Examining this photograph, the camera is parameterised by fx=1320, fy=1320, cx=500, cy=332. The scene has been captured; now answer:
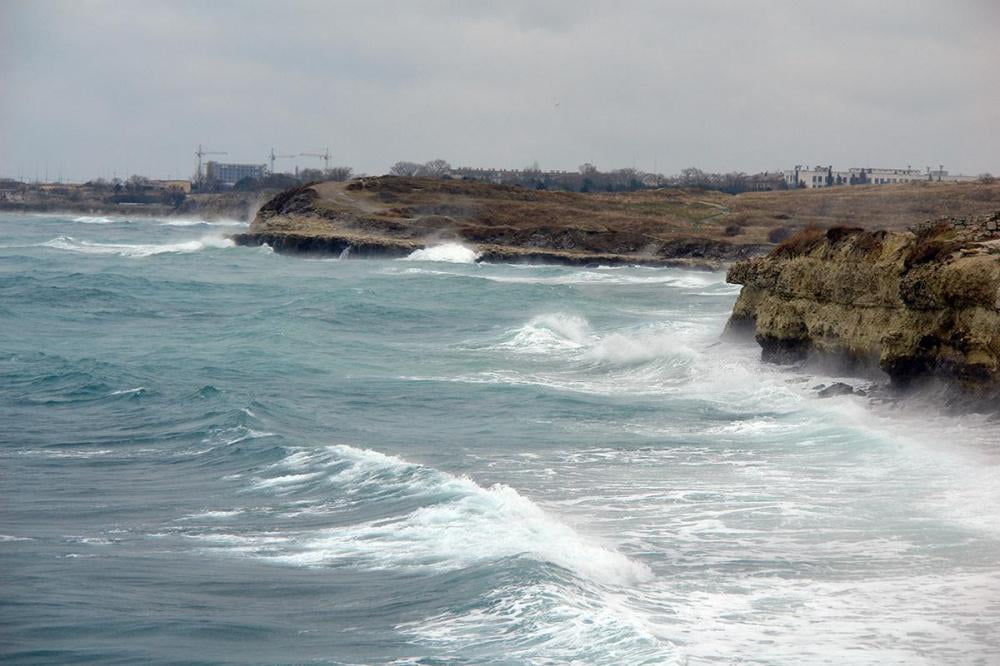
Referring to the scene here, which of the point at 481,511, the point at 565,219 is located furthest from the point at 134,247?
the point at 481,511

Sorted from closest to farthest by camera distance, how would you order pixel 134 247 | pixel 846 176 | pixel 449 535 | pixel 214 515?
pixel 449 535 < pixel 214 515 < pixel 134 247 < pixel 846 176

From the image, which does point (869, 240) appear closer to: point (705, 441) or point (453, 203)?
point (705, 441)

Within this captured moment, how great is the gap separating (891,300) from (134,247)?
66.6 meters

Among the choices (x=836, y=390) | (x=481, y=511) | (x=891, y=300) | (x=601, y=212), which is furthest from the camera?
(x=601, y=212)

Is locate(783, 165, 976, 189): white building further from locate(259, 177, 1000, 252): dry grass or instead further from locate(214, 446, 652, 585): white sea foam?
locate(214, 446, 652, 585): white sea foam

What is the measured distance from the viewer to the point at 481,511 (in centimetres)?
1398

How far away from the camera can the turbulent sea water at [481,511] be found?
10352 millimetres

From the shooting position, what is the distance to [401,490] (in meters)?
15.1

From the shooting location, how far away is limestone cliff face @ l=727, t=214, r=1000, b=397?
19266 mm

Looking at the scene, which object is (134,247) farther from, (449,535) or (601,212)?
(449,535)

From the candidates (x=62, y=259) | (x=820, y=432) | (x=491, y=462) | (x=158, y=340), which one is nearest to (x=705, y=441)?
(x=820, y=432)

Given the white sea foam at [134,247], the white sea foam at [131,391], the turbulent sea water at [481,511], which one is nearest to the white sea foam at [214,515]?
the turbulent sea water at [481,511]

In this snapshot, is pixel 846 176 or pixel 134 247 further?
pixel 846 176

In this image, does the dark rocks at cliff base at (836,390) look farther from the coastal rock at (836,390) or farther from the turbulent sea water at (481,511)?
the turbulent sea water at (481,511)
